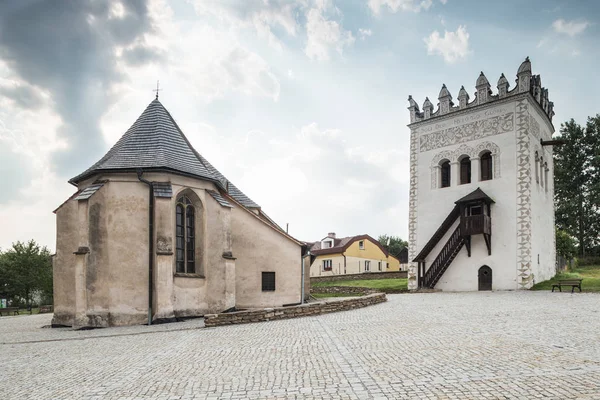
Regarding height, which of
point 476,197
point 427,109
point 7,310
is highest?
point 427,109

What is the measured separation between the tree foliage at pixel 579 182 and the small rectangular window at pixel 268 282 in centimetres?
→ 3794

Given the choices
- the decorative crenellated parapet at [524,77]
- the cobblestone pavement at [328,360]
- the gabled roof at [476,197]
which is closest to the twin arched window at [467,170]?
the gabled roof at [476,197]

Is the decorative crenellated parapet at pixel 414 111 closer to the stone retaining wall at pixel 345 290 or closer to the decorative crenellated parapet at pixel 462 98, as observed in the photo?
the decorative crenellated parapet at pixel 462 98

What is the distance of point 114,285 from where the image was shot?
16844 mm

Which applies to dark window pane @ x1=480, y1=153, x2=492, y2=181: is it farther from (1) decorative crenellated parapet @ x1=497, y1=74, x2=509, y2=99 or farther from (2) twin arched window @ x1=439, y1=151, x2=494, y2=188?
(1) decorative crenellated parapet @ x1=497, y1=74, x2=509, y2=99

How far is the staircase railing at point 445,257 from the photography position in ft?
95.9

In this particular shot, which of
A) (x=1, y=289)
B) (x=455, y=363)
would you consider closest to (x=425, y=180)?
(x=455, y=363)

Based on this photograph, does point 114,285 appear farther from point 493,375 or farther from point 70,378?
point 493,375

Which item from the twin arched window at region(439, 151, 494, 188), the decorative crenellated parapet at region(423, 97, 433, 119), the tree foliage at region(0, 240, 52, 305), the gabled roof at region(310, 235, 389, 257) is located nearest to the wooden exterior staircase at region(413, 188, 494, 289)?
the twin arched window at region(439, 151, 494, 188)

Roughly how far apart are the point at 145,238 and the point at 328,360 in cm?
1132

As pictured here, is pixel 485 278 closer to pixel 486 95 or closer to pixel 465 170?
pixel 465 170

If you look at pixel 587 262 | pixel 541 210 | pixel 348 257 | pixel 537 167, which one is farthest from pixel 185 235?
pixel 587 262

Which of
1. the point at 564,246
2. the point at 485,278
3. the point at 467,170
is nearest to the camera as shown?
the point at 485,278

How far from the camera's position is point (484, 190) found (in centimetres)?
2927
